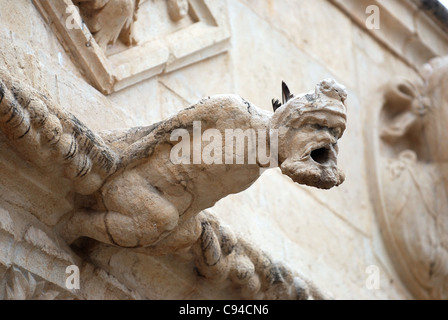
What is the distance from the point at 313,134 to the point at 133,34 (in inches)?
38.3

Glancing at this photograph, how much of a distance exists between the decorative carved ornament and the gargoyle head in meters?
0.74

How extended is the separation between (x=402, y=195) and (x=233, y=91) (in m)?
0.96

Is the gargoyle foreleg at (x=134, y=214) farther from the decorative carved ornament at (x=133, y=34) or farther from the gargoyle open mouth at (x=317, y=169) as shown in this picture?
the decorative carved ornament at (x=133, y=34)

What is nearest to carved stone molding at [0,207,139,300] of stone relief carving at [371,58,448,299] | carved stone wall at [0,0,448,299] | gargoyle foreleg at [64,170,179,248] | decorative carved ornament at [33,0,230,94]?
carved stone wall at [0,0,448,299]

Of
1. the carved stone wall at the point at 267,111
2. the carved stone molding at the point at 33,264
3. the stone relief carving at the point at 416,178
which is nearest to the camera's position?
the carved stone molding at the point at 33,264

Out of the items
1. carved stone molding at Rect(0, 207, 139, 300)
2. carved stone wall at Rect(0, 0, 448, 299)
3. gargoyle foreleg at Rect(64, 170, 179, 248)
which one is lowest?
carved stone molding at Rect(0, 207, 139, 300)

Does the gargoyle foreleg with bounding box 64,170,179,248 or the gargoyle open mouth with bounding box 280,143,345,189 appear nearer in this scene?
the gargoyle open mouth with bounding box 280,143,345,189

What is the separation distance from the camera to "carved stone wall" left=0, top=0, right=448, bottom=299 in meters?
3.36

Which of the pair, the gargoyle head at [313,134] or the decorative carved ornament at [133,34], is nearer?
the gargoyle head at [313,134]

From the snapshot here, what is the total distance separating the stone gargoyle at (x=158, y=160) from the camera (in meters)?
3.06

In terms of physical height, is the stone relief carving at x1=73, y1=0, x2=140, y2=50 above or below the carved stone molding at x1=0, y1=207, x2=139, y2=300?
above

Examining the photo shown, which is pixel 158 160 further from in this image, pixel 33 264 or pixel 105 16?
pixel 105 16

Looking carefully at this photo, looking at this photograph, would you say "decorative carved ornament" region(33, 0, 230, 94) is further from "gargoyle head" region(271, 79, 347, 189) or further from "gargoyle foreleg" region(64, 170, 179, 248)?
"gargoyle head" region(271, 79, 347, 189)

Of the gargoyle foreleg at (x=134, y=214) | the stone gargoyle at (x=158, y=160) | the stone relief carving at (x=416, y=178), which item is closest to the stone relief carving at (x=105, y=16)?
the stone gargoyle at (x=158, y=160)
